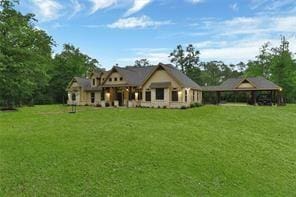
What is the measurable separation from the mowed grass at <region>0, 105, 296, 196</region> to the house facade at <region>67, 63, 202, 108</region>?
15681 millimetres

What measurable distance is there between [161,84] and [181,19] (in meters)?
7.82

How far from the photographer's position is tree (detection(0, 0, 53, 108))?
27719 millimetres

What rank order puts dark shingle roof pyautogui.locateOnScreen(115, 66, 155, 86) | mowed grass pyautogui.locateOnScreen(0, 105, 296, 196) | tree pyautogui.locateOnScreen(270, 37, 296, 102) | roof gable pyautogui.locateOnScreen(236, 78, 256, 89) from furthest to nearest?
tree pyautogui.locateOnScreen(270, 37, 296, 102), roof gable pyautogui.locateOnScreen(236, 78, 256, 89), dark shingle roof pyautogui.locateOnScreen(115, 66, 155, 86), mowed grass pyautogui.locateOnScreen(0, 105, 296, 196)

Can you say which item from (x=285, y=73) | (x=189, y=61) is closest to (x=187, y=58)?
(x=189, y=61)

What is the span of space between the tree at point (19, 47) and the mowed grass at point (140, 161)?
9.02 metres

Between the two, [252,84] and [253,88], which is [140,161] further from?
[252,84]

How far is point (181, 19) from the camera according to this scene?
32.5m

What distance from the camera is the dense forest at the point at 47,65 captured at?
93.9 feet

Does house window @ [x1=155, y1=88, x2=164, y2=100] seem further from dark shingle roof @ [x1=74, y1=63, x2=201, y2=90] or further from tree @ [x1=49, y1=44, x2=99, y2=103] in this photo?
tree @ [x1=49, y1=44, x2=99, y2=103]

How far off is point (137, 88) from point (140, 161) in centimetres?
2663

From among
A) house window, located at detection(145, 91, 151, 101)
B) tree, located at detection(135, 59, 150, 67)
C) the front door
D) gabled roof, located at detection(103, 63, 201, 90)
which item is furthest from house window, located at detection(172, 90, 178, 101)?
tree, located at detection(135, 59, 150, 67)

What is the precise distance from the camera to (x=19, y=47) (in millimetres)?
30422

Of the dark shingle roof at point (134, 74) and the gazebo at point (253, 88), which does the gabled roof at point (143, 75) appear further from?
the gazebo at point (253, 88)

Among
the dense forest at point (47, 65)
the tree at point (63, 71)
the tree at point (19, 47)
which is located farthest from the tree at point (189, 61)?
the tree at point (19, 47)
